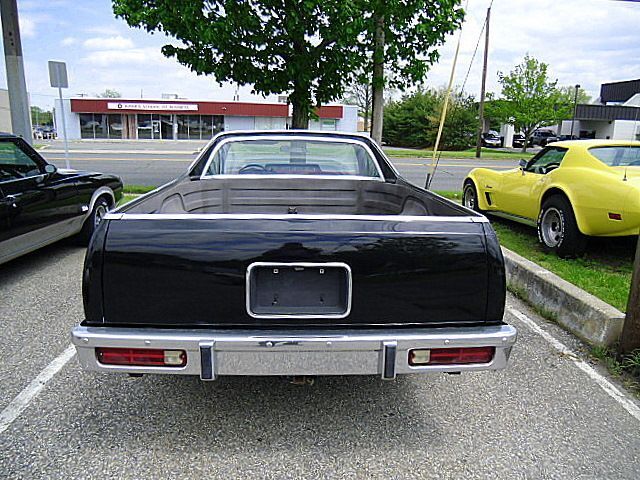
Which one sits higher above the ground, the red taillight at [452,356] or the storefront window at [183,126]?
the storefront window at [183,126]

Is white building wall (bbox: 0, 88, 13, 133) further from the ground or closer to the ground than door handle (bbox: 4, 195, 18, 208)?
further from the ground

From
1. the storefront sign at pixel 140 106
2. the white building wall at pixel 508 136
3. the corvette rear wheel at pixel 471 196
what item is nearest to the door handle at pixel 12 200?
the corvette rear wheel at pixel 471 196

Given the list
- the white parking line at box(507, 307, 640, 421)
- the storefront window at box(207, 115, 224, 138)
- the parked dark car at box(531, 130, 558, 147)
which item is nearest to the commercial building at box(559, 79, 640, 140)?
the parked dark car at box(531, 130, 558, 147)

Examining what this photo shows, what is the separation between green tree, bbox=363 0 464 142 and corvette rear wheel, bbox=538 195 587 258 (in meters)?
4.28

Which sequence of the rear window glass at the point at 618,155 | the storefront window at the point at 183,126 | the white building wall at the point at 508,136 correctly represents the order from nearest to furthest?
the rear window glass at the point at 618,155 < the storefront window at the point at 183,126 < the white building wall at the point at 508,136

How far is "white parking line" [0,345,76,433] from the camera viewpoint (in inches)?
116

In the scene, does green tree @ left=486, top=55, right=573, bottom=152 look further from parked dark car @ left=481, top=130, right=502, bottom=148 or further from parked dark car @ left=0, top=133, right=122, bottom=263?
parked dark car @ left=0, top=133, right=122, bottom=263

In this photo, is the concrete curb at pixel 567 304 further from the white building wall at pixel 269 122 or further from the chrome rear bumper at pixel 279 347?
the white building wall at pixel 269 122

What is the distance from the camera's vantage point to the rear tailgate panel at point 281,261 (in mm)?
2461

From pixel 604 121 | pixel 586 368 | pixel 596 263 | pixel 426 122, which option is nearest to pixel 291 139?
pixel 586 368

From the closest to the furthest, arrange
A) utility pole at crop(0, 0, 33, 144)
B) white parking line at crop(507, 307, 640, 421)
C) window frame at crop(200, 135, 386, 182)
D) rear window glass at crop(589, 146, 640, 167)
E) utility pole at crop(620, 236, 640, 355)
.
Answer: white parking line at crop(507, 307, 640, 421) < utility pole at crop(620, 236, 640, 355) < window frame at crop(200, 135, 386, 182) < rear window glass at crop(589, 146, 640, 167) < utility pole at crop(0, 0, 33, 144)

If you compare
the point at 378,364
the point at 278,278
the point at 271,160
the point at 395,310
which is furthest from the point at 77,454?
the point at 271,160

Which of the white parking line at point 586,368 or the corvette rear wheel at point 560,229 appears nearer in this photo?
the white parking line at point 586,368

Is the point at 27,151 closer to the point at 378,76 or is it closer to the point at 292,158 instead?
the point at 292,158
